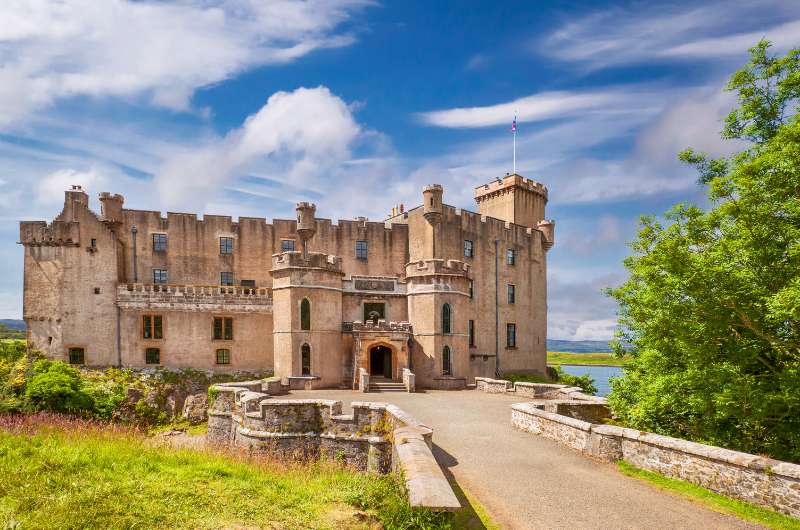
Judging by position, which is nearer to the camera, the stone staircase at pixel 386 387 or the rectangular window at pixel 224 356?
the stone staircase at pixel 386 387

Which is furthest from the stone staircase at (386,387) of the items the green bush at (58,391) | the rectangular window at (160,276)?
the rectangular window at (160,276)

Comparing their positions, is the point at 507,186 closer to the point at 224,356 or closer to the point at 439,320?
the point at 439,320

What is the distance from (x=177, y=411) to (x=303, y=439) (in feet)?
56.3

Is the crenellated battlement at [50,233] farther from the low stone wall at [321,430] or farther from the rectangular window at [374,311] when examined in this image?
the low stone wall at [321,430]

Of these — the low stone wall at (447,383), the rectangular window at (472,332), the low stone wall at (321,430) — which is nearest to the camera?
the low stone wall at (321,430)

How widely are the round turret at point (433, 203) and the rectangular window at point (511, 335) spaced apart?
11566mm

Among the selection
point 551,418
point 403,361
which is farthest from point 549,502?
point 403,361

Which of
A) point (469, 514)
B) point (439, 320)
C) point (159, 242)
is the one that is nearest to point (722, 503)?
point (469, 514)

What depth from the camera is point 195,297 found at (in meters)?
30.5

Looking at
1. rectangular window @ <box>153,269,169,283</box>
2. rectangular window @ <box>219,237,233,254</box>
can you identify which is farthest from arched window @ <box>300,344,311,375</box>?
rectangular window @ <box>153,269,169,283</box>

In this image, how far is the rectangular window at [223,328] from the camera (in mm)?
30797

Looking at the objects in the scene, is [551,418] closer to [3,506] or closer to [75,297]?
[3,506]

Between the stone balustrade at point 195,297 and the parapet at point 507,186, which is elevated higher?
the parapet at point 507,186

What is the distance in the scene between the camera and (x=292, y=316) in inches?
1022
